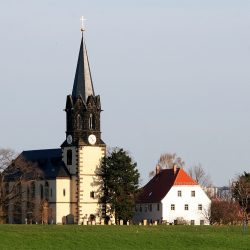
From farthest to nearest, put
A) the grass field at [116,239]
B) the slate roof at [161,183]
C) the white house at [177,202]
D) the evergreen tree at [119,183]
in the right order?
the slate roof at [161,183] < the white house at [177,202] < the evergreen tree at [119,183] < the grass field at [116,239]

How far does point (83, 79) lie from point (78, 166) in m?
9.29

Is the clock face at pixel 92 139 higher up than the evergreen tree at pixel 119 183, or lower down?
higher up

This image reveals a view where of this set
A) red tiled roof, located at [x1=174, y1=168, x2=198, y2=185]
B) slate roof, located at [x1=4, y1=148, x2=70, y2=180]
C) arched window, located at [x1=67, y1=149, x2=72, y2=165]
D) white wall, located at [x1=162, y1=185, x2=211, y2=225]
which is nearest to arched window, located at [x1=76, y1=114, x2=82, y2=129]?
arched window, located at [x1=67, y1=149, x2=72, y2=165]

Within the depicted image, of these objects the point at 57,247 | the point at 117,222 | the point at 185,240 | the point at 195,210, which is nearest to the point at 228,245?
the point at 185,240

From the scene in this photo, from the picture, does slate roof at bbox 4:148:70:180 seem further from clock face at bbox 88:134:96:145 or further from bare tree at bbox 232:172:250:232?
bare tree at bbox 232:172:250:232

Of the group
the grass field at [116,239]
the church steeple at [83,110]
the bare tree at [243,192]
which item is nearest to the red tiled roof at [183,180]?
the bare tree at [243,192]

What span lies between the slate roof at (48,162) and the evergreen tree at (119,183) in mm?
4433

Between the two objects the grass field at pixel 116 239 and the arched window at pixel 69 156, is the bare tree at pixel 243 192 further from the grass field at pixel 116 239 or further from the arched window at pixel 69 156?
the grass field at pixel 116 239

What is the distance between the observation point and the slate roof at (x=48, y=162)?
128750 mm

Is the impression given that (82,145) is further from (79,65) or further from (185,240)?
(185,240)

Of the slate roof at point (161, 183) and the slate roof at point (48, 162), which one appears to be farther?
the slate roof at point (161, 183)

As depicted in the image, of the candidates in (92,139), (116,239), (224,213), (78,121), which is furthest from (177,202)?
(116,239)

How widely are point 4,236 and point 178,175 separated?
58.1 metres

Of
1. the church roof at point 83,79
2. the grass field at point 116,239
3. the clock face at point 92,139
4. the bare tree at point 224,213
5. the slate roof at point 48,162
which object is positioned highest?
the church roof at point 83,79
